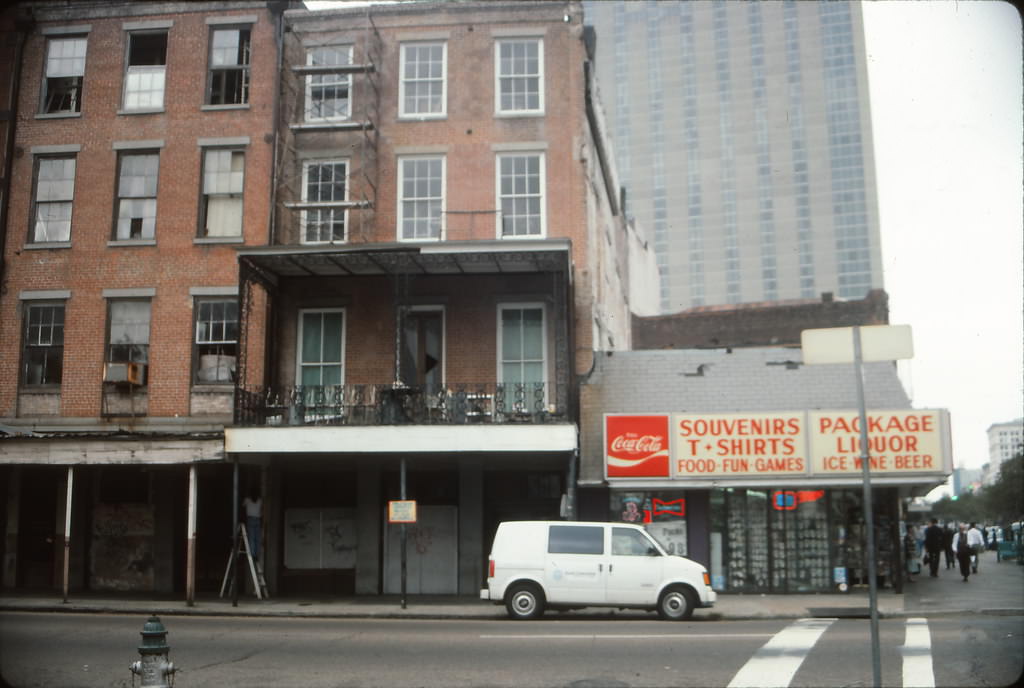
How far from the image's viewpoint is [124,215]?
23266mm

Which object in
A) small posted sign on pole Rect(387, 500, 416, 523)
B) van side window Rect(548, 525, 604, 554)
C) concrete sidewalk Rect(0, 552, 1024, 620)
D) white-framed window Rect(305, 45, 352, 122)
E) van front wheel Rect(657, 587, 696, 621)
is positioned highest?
white-framed window Rect(305, 45, 352, 122)

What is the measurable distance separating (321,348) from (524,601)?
8.47 metres

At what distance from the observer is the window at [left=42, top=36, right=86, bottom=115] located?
2388cm

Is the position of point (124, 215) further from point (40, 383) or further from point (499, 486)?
point (499, 486)

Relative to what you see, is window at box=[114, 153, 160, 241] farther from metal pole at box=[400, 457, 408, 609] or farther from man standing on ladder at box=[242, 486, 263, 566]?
metal pole at box=[400, 457, 408, 609]

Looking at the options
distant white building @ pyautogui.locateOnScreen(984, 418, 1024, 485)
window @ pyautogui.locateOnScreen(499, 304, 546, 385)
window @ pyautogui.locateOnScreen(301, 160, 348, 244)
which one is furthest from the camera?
distant white building @ pyautogui.locateOnScreen(984, 418, 1024, 485)

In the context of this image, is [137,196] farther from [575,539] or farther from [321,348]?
[575,539]

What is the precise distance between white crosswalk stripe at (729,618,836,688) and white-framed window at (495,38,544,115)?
1323 cm

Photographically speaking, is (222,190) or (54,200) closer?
(222,190)

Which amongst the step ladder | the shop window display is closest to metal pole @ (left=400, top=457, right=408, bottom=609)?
the step ladder

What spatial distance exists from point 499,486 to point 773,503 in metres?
5.99

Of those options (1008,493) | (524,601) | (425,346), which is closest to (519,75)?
(425,346)

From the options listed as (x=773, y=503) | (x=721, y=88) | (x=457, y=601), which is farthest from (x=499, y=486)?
(x=721, y=88)

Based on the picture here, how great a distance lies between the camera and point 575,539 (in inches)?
665
